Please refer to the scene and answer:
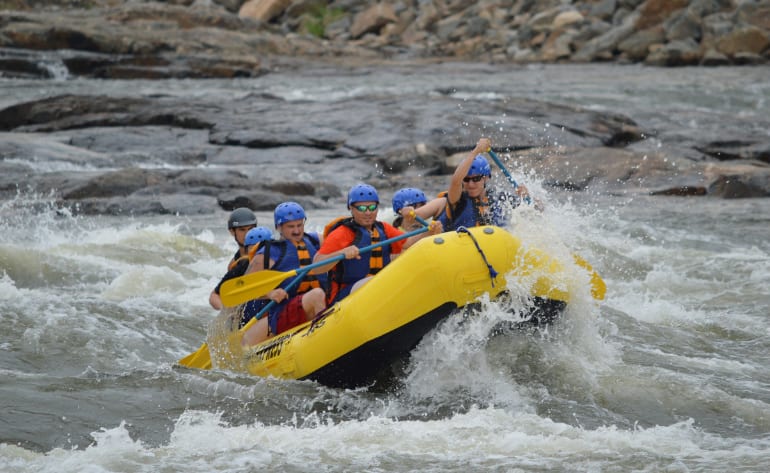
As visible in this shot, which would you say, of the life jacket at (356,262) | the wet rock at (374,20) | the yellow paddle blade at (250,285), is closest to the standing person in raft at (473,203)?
the life jacket at (356,262)

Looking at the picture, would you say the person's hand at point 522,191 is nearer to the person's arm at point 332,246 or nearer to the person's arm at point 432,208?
the person's arm at point 432,208

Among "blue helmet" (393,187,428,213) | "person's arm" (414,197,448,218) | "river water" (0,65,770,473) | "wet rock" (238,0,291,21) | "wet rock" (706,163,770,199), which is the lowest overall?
"river water" (0,65,770,473)

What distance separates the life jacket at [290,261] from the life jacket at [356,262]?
16 cm

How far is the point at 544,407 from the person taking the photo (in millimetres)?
6246

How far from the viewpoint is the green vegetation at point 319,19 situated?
37500 millimetres

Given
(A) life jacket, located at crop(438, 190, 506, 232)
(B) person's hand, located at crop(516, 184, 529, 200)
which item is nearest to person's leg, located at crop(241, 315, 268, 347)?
(A) life jacket, located at crop(438, 190, 506, 232)

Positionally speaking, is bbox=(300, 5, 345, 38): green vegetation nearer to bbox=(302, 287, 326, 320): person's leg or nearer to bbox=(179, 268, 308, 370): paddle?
bbox=(179, 268, 308, 370): paddle

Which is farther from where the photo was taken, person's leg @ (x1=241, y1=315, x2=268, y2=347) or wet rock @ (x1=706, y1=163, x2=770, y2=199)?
wet rock @ (x1=706, y1=163, x2=770, y2=199)

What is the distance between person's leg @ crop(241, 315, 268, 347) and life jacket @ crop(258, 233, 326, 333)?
0.06 meters

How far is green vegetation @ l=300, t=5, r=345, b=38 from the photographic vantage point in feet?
123

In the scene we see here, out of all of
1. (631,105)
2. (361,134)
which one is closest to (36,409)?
(361,134)

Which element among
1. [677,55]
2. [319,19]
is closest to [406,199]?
[677,55]

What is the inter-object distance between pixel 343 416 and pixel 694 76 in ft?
71.9

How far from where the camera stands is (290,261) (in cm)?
680
